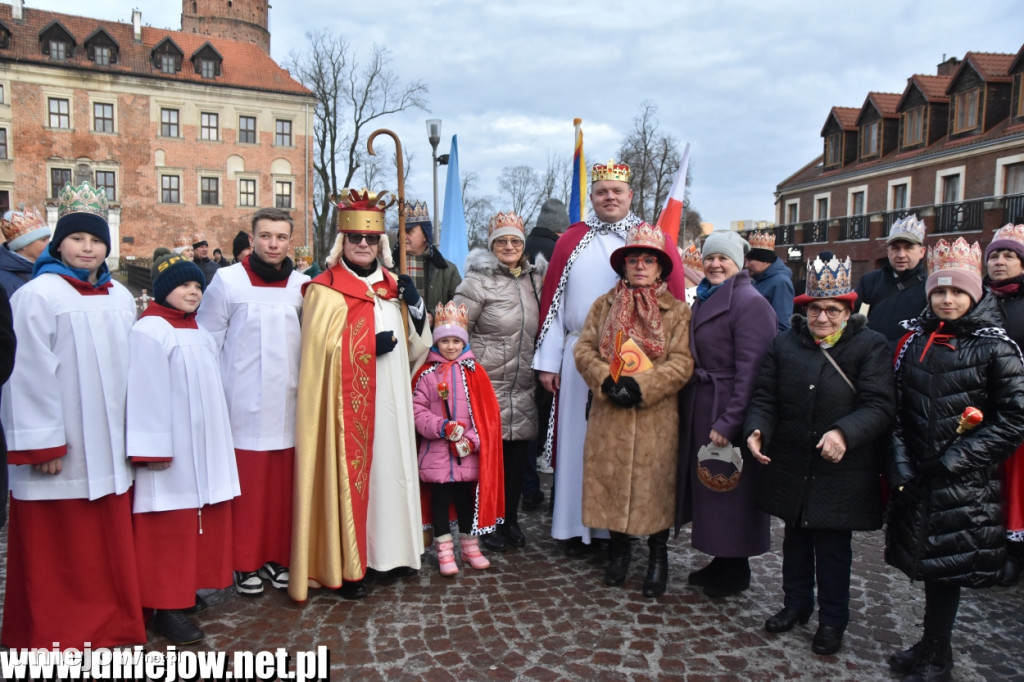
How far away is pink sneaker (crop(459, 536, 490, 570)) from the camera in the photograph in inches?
183

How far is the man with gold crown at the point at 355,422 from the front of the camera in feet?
13.2

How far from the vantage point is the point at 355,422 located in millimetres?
4113

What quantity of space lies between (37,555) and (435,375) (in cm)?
231

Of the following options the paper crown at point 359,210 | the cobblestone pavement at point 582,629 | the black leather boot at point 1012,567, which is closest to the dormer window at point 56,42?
the paper crown at point 359,210

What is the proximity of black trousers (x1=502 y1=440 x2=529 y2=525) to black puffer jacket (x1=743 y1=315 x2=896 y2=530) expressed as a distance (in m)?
1.90

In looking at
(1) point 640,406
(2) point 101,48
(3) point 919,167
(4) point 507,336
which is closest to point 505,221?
(4) point 507,336

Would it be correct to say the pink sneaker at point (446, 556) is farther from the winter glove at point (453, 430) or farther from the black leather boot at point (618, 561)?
the black leather boot at point (618, 561)

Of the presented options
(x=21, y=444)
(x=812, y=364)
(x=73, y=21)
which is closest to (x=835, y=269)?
(x=812, y=364)

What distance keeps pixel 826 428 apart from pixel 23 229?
5.69 m

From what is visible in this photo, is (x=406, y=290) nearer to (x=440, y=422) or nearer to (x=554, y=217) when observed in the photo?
(x=440, y=422)

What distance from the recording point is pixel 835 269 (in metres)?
3.41

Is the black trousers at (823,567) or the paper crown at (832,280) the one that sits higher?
the paper crown at (832,280)

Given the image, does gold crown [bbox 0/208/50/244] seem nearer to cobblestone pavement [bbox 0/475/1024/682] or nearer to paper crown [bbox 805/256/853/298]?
cobblestone pavement [bbox 0/475/1024/682]

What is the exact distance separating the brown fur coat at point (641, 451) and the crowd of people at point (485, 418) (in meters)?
0.02
